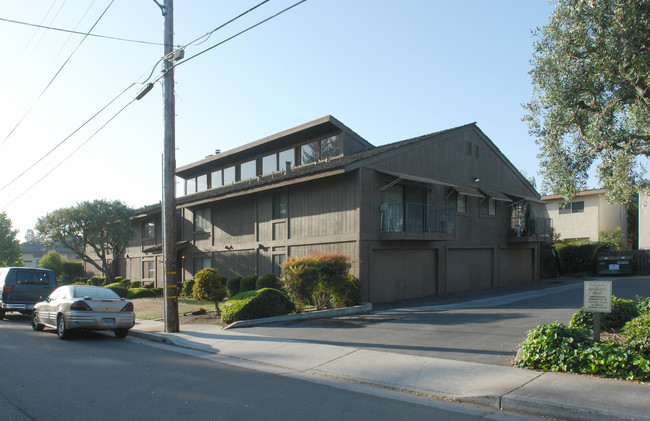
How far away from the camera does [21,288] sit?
17.8 m

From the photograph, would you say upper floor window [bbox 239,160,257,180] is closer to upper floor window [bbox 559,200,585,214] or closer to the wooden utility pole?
the wooden utility pole

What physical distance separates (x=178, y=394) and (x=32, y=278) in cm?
1413

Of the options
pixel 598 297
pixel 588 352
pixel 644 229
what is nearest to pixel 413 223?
pixel 598 297

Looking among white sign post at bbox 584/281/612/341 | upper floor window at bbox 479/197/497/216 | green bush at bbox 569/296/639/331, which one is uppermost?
upper floor window at bbox 479/197/497/216

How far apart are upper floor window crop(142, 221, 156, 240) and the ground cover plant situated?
28.6 m

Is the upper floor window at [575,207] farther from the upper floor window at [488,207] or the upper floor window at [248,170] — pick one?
the upper floor window at [248,170]

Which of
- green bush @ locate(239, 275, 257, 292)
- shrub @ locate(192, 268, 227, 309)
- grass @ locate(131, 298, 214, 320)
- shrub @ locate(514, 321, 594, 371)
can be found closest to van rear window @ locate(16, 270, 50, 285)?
grass @ locate(131, 298, 214, 320)

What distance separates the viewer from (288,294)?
16781 millimetres

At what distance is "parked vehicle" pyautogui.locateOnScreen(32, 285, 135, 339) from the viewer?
12477 mm

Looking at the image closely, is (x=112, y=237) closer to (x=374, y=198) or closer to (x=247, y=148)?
(x=247, y=148)

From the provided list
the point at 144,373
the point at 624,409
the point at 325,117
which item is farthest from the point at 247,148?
the point at 624,409

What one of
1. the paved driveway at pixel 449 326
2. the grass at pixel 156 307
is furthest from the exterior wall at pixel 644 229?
the grass at pixel 156 307

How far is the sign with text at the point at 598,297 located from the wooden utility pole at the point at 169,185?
10.1 meters

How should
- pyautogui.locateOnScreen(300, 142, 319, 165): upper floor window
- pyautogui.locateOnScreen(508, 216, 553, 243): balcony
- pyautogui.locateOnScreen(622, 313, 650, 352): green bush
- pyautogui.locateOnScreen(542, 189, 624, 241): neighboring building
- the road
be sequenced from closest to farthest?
1. the road
2. pyautogui.locateOnScreen(622, 313, 650, 352): green bush
3. pyautogui.locateOnScreen(300, 142, 319, 165): upper floor window
4. pyautogui.locateOnScreen(508, 216, 553, 243): balcony
5. pyautogui.locateOnScreen(542, 189, 624, 241): neighboring building
